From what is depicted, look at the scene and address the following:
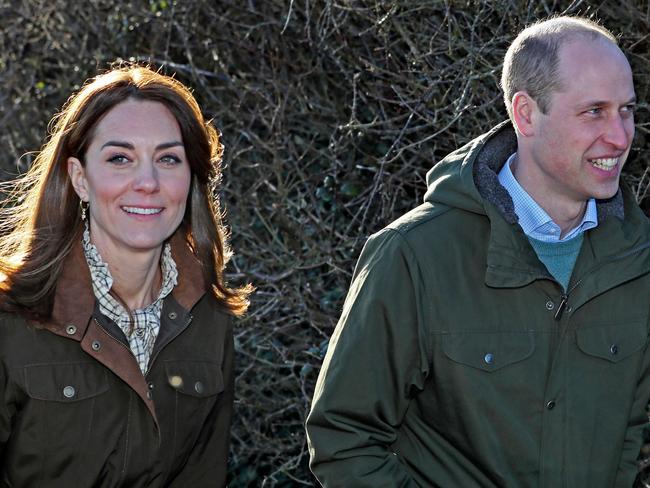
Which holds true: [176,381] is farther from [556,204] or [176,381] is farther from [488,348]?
[556,204]

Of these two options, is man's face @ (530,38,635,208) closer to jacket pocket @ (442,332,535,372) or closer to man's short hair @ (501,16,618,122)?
man's short hair @ (501,16,618,122)

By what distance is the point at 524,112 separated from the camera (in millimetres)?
3529

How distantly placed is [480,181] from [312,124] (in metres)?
2.26

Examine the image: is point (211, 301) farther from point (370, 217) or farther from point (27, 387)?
point (370, 217)

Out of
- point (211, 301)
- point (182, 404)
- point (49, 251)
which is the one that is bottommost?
point (182, 404)

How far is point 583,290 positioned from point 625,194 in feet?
1.54

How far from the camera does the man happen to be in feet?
10.8

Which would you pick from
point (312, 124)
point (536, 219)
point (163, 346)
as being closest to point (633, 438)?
point (536, 219)

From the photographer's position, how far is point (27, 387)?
359 cm

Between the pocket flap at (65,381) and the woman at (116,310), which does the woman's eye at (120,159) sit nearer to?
the woman at (116,310)

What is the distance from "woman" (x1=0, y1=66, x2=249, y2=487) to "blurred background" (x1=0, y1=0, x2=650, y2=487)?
47.6 inches

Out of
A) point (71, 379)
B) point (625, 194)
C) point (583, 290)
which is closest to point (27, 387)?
point (71, 379)

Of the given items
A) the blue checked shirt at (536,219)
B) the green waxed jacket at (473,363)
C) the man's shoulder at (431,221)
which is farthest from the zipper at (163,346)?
the blue checked shirt at (536,219)

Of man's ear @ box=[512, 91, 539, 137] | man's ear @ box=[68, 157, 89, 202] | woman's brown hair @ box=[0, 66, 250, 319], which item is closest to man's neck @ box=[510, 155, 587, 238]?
Result: man's ear @ box=[512, 91, 539, 137]
